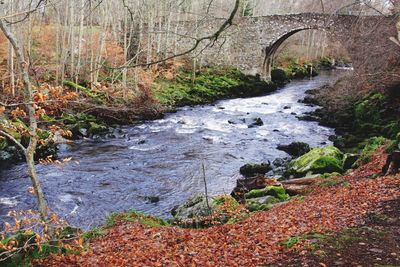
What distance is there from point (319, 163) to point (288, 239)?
22.3 feet

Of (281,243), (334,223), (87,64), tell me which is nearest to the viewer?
(281,243)

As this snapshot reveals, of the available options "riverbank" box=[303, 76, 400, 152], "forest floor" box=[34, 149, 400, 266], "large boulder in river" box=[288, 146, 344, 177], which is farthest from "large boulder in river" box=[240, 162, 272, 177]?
"forest floor" box=[34, 149, 400, 266]

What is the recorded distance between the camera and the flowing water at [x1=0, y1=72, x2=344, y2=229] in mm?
11328

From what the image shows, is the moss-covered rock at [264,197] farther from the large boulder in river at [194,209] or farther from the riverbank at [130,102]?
the riverbank at [130,102]

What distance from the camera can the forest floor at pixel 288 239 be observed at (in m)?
5.52

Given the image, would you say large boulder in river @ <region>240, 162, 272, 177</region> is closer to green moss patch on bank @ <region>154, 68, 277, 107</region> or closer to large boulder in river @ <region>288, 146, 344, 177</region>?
large boulder in river @ <region>288, 146, 344, 177</region>

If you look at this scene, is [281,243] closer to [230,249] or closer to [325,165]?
[230,249]

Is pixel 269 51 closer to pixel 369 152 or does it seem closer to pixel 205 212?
pixel 369 152

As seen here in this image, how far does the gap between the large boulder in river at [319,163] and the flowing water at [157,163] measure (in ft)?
7.00

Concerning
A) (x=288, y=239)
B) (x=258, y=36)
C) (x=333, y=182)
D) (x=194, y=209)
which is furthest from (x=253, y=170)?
(x=258, y=36)

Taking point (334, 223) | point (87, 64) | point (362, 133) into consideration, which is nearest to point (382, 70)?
point (362, 133)

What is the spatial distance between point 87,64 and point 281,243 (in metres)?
19.7

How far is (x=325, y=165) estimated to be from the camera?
12.5m

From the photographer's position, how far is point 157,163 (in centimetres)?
1493
